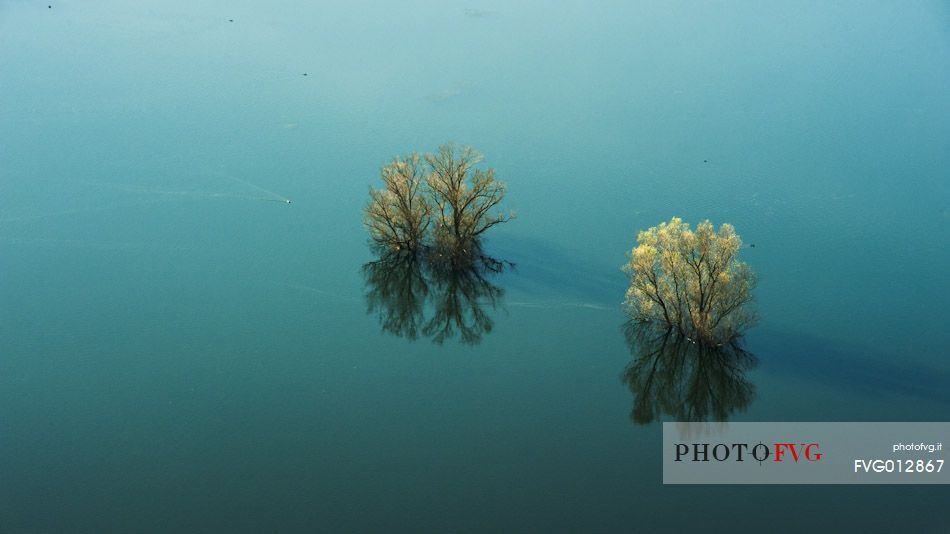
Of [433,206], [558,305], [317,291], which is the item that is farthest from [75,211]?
[558,305]

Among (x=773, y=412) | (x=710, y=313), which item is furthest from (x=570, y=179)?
(x=773, y=412)

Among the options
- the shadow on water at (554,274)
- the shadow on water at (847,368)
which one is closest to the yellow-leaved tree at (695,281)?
the shadow on water at (847,368)

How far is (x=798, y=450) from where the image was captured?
2758cm

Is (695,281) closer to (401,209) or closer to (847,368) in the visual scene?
(847,368)

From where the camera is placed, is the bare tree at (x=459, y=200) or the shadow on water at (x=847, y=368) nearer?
the shadow on water at (x=847, y=368)

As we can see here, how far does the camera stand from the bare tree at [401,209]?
33.8m

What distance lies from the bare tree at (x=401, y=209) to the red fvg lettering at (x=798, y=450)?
12412 mm

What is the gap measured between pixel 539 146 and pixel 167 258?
43.7ft

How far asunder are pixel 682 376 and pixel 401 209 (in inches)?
375

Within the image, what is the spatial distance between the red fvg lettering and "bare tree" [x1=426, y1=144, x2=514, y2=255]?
1107 centimetres

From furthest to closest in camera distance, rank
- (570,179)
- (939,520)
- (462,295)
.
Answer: (570,179)
(462,295)
(939,520)

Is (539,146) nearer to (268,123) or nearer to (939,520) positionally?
(268,123)

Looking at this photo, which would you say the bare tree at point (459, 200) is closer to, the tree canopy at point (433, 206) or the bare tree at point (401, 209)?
the tree canopy at point (433, 206)

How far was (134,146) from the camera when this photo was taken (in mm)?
41219
